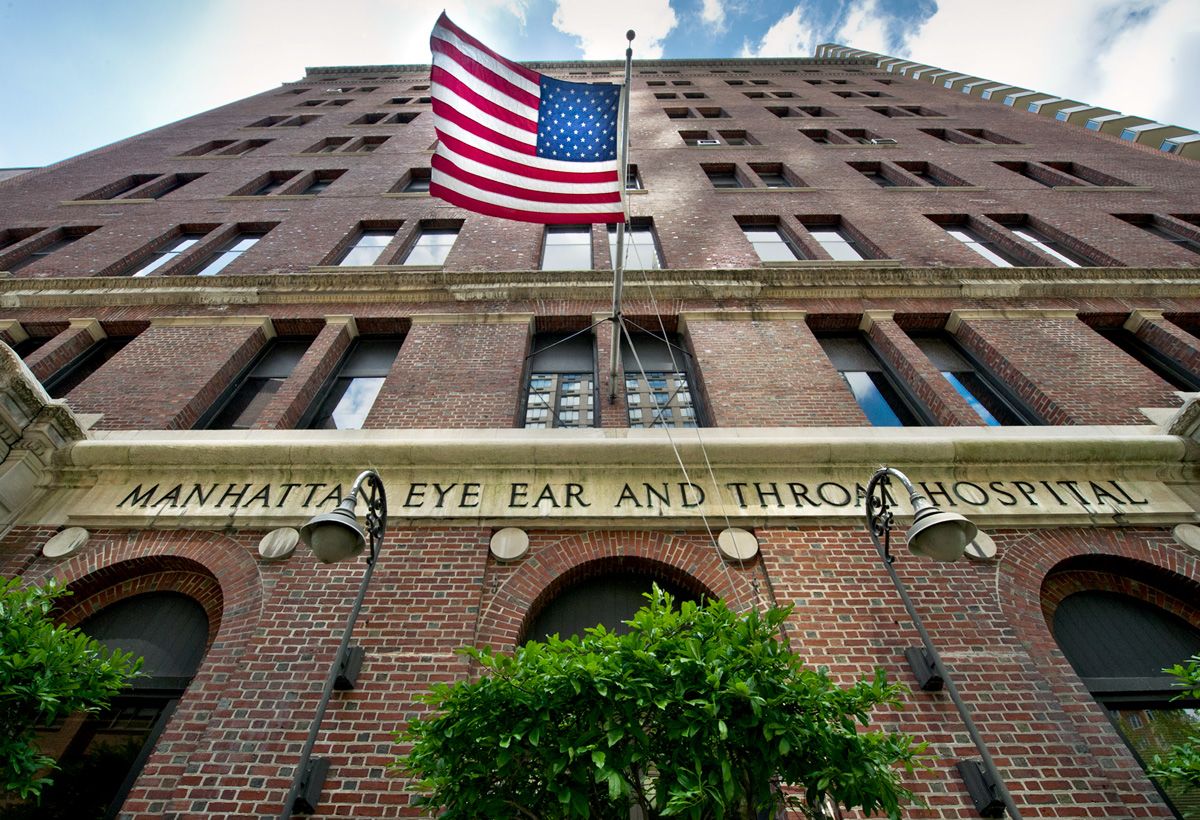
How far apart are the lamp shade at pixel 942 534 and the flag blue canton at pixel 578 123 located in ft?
18.6

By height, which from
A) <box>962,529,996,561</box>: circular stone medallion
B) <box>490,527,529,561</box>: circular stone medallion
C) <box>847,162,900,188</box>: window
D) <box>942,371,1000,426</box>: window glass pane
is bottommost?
<box>962,529,996,561</box>: circular stone medallion

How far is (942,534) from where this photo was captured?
4.33 m

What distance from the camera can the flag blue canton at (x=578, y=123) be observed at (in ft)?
24.5

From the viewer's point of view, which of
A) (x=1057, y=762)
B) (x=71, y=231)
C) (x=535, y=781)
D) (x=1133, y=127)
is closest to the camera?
(x=535, y=781)

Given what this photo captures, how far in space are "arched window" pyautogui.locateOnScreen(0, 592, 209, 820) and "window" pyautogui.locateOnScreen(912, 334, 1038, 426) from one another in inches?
410

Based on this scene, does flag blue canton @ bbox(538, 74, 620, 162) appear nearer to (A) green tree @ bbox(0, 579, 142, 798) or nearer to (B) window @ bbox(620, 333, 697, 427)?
(B) window @ bbox(620, 333, 697, 427)

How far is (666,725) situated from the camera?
304 centimetres

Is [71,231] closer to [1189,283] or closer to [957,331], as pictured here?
[957,331]

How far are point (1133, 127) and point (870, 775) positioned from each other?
1134 inches

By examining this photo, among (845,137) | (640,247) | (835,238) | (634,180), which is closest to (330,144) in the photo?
(634,180)

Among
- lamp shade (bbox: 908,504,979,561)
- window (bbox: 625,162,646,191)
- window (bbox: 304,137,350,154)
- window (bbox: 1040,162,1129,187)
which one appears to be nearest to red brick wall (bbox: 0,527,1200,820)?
lamp shade (bbox: 908,504,979,561)

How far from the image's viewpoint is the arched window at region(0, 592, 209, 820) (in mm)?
5066

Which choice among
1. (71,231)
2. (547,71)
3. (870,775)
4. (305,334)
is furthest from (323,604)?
(547,71)

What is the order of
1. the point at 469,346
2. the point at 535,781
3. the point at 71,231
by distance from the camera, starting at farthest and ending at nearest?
the point at 71,231 → the point at 469,346 → the point at 535,781
